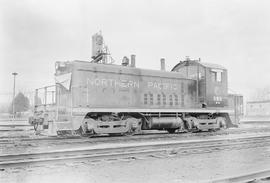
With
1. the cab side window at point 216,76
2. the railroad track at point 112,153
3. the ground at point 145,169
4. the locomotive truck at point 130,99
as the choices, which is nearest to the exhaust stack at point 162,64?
the locomotive truck at point 130,99

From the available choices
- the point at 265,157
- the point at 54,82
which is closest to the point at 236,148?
the point at 265,157

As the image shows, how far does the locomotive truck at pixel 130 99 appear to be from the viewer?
41.5ft

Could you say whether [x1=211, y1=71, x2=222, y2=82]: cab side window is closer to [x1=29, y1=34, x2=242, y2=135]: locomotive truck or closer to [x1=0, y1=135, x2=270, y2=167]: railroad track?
[x1=29, y1=34, x2=242, y2=135]: locomotive truck

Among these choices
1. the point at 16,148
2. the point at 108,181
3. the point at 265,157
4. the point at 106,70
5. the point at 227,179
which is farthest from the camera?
the point at 106,70

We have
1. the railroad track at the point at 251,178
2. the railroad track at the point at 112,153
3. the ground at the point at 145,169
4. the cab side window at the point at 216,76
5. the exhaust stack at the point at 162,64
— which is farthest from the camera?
the exhaust stack at the point at 162,64

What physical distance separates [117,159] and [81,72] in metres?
6.18

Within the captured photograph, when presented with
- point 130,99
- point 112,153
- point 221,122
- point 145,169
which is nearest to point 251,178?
point 145,169

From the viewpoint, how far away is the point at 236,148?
10133 millimetres

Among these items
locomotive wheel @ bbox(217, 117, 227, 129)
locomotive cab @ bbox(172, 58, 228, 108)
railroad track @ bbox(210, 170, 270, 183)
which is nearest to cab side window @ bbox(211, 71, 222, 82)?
locomotive cab @ bbox(172, 58, 228, 108)

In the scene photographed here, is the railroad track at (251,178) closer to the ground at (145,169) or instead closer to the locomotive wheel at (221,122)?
the ground at (145,169)

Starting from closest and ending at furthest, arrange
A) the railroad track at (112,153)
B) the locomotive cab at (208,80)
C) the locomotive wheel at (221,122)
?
the railroad track at (112,153) → the locomotive cab at (208,80) → the locomotive wheel at (221,122)

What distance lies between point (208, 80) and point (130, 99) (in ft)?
14.8

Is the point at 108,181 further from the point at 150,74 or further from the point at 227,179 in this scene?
the point at 150,74

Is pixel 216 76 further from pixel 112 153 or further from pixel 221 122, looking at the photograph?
pixel 112 153
